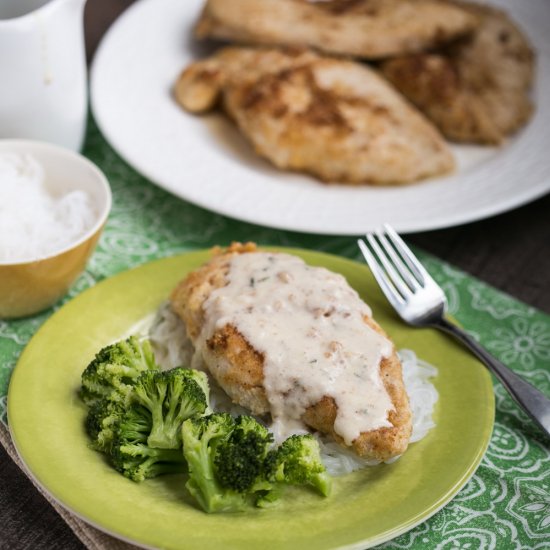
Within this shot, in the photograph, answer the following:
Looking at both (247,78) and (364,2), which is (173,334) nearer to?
(247,78)

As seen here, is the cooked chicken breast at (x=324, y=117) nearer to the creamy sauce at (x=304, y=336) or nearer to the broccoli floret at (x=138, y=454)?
the creamy sauce at (x=304, y=336)

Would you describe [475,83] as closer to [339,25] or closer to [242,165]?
[339,25]

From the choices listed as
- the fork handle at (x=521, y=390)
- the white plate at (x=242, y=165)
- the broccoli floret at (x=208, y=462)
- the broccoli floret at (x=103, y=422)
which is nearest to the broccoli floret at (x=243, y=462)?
the broccoli floret at (x=208, y=462)

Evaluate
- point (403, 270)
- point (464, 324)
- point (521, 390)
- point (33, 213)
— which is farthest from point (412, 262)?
point (33, 213)

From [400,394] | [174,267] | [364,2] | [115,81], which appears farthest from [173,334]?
[364,2]

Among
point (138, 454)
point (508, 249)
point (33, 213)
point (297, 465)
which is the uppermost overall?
point (297, 465)

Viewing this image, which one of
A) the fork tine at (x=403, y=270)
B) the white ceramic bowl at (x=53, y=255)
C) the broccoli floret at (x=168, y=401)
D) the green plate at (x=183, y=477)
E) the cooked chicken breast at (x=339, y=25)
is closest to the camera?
the green plate at (x=183, y=477)

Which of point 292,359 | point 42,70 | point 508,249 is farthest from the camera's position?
point 508,249
